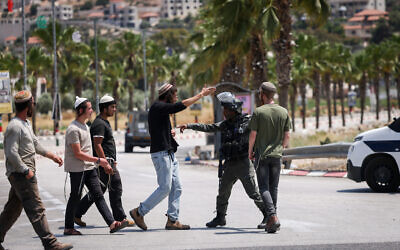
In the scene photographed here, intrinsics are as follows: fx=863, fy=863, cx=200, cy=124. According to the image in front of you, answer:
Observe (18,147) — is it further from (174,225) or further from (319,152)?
(319,152)

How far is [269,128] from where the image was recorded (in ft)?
36.3

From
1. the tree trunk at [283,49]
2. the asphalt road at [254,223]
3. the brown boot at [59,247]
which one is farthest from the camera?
the tree trunk at [283,49]

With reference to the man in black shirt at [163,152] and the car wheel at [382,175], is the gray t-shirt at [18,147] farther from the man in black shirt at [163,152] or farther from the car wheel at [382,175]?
the car wheel at [382,175]

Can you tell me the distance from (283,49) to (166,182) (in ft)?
68.2

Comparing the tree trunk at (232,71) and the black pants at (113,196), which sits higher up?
the tree trunk at (232,71)

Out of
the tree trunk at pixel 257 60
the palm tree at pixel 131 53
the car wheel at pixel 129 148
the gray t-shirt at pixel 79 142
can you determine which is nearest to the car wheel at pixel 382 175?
the gray t-shirt at pixel 79 142

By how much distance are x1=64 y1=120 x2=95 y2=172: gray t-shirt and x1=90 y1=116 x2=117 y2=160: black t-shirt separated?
1.41ft

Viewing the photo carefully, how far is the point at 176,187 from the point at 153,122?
933 millimetres

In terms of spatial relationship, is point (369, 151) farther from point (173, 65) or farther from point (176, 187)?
point (173, 65)

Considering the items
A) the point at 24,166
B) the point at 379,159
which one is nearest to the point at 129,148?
the point at 379,159

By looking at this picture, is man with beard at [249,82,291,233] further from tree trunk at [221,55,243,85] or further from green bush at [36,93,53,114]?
green bush at [36,93,53,114]

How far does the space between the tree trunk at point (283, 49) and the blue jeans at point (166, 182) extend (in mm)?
20041

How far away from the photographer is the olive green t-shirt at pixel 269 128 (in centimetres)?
1104

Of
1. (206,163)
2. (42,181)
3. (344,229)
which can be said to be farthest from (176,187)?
(206,163)
